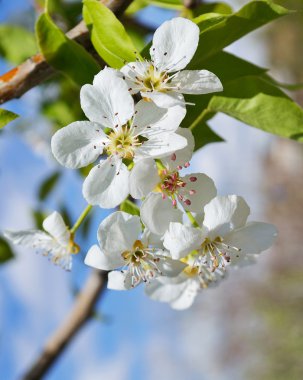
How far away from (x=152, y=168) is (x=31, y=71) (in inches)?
10.5

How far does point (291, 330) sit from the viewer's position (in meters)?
7.13

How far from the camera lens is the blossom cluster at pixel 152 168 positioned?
64cm

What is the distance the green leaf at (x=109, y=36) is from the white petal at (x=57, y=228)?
244 mm

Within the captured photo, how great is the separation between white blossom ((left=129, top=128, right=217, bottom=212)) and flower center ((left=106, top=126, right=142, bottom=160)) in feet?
0.13

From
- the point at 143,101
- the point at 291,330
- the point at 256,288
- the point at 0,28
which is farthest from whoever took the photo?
the point at 256,288

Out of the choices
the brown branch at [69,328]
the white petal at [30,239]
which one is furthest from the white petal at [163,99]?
the brown branch at [69,328]

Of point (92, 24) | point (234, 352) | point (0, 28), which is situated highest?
point (92, 24)

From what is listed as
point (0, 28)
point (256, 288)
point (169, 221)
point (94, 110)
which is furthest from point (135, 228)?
point (256, 288)

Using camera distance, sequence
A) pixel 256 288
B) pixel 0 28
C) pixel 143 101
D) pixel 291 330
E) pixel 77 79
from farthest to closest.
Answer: pixel 256 288 → pixel 291 330 → pixel 0 28 → pixel 77 79 → pixel 143 101

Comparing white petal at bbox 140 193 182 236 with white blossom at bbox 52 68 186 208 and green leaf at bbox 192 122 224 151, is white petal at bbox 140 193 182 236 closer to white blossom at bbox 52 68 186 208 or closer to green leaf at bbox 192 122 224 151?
white blossom at bbox 52 68 186 208

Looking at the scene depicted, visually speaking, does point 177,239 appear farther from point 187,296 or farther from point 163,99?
point 187,296

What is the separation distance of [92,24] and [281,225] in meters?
7.92

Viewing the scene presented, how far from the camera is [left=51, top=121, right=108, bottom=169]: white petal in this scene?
2.16 ft

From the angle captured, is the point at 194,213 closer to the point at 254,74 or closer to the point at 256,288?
the point at 254,74
